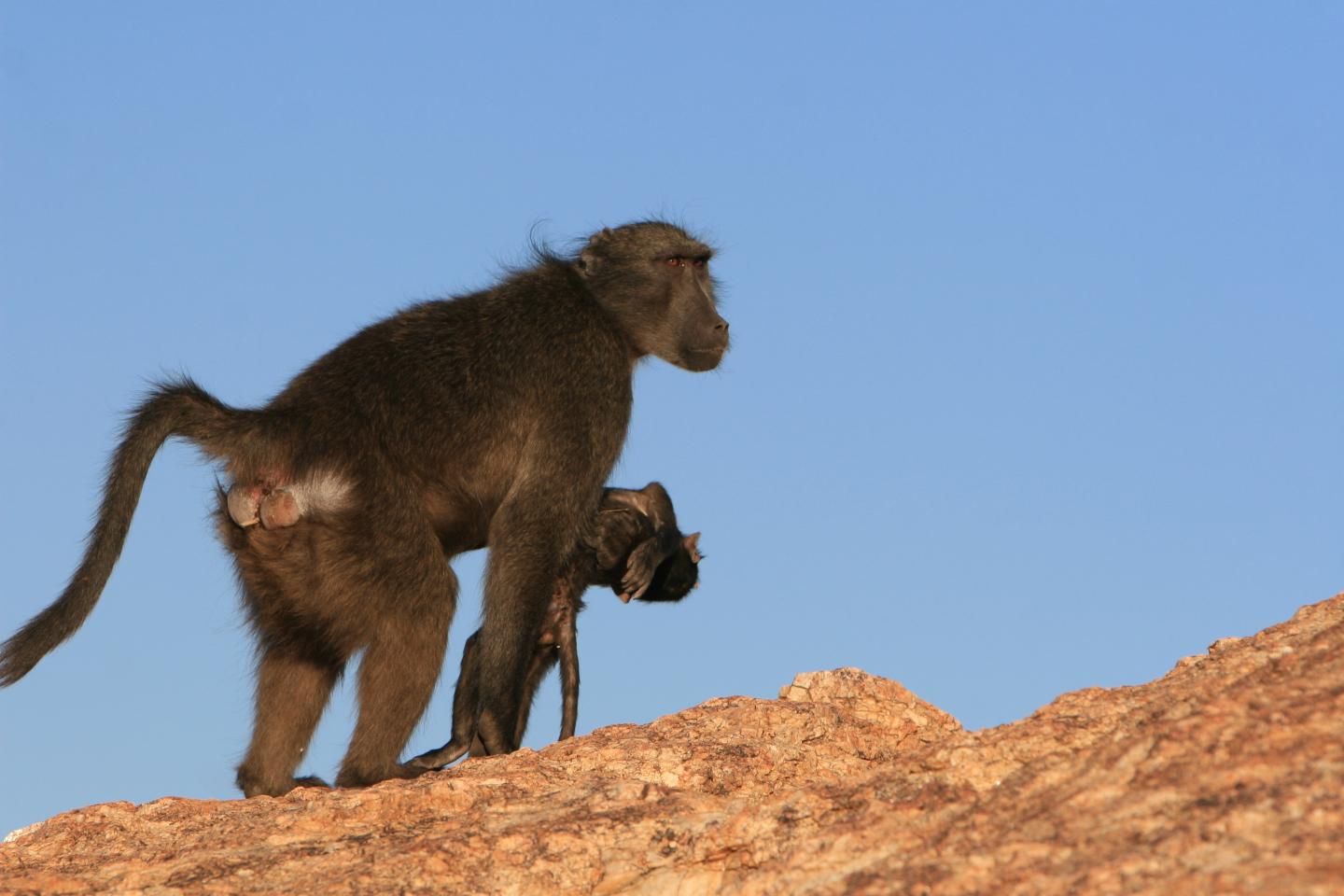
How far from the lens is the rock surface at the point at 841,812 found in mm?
2340

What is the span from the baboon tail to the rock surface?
0.75m

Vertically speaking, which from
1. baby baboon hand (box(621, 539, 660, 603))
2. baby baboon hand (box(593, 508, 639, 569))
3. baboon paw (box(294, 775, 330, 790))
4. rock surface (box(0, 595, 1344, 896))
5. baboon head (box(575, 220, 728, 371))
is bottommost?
rock surface (box(0, 595, 1344, 896))

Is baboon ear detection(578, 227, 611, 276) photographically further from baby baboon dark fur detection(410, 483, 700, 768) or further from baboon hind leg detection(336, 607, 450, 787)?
baboon hind leg detection(336, 607, 450, 787)

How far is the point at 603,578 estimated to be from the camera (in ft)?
22.8

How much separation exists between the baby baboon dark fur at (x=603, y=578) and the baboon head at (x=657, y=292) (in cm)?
66

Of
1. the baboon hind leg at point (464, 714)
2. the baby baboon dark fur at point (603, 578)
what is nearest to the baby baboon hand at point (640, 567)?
the baby baboon dark fur at point (603, 578)

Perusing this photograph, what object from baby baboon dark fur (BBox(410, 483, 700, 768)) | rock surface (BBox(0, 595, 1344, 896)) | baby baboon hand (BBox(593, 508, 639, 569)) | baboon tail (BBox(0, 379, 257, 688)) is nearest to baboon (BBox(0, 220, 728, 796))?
baboon tail (BBox(0, 379, 257, 688))

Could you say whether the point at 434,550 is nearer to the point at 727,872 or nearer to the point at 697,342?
the point at 697,342

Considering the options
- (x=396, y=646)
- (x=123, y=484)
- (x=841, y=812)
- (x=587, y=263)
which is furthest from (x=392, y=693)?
(x=841, y=812)

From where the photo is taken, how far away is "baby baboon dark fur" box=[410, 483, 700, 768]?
20.8 ft

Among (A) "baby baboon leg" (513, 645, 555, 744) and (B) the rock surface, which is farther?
(A) "baby baboon leg" (513, 645, 555, 744)

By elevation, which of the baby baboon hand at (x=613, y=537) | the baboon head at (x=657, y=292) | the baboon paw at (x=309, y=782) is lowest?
the baboon paw at (x=309, y=782)

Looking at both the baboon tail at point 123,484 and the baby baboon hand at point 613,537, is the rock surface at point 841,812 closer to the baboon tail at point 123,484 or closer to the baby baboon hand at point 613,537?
the baboon tail at point 123,484

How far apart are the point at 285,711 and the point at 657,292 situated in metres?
2.47
